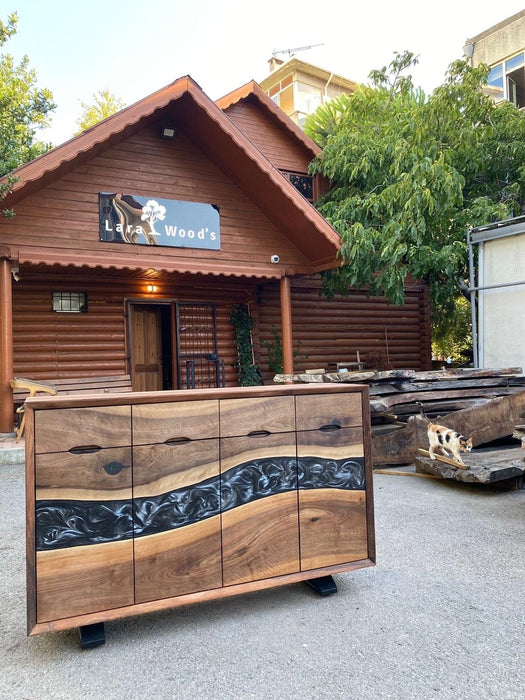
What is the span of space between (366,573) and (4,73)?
18.4 metres

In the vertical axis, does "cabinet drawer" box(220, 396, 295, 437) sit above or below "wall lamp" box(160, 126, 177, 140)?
below

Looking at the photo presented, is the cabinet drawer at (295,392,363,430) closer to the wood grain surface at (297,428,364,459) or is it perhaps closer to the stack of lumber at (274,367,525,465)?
the wood grain surface at (297,428,364,459)

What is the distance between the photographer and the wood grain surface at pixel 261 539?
2773 millimetres

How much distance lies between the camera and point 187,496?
271cm

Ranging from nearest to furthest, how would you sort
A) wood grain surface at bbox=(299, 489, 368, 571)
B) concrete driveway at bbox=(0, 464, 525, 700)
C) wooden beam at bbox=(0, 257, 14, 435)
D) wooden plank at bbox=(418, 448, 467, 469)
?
concrete driveway at bbox=(0, 464, 525, 700), wood grain surface at bbox=(299, 489, 368, 571), wooden plank at bbox=(418, 448, 467, 469), wooden beam at bbox=(0, 257, 14, 435)

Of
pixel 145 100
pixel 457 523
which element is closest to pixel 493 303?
pixel 457 523

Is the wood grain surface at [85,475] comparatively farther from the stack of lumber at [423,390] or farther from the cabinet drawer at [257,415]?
the stack of lumber at [423,390]

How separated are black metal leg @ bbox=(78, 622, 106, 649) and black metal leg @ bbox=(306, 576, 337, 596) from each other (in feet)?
3.99

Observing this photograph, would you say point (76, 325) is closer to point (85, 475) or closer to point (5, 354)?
point (5, 354)

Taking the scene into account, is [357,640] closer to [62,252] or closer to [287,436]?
[287,436]

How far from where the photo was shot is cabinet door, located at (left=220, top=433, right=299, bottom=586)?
279 centimetres

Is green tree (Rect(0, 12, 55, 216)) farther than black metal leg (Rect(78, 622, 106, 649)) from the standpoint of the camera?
Yes

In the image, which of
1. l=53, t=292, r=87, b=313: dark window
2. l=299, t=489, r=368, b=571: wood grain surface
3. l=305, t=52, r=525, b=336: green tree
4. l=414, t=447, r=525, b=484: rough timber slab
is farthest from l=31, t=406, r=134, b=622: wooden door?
l=53, t=292, r=87, b=313: dark window

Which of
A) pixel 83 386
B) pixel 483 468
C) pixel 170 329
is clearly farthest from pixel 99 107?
pixel 483 468
